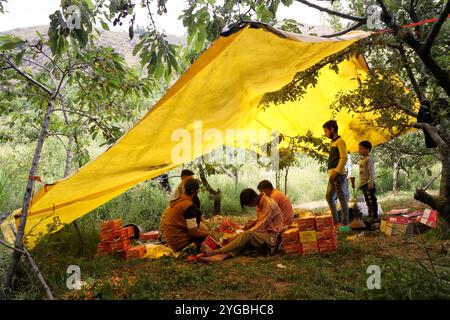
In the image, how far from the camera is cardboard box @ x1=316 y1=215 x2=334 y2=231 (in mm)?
3888

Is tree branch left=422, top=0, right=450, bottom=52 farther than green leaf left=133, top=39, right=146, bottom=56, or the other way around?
green leaf left=133, top=39, right=146, bottom=56

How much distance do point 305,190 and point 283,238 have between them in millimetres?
6890

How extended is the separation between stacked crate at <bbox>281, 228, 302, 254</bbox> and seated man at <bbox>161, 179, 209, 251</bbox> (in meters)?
0.97

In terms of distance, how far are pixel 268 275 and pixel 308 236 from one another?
2.72ft

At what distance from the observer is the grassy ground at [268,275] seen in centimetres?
248

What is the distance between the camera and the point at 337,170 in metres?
5.05

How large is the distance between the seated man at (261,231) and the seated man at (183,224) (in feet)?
1.12

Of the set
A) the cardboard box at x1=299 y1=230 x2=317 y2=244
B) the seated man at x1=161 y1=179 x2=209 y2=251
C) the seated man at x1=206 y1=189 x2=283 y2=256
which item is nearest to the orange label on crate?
the cardboard box at x1=299 y1=230 x2=317 y2=244

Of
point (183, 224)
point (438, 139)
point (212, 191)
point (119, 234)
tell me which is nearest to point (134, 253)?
point (119, 234)

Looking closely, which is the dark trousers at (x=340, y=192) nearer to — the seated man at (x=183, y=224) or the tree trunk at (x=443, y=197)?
the tree trunk at (x=443, y=197)

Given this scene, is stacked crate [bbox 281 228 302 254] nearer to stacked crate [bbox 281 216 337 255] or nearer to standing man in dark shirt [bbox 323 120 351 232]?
stacked crate [bbox 281 216 337 255]

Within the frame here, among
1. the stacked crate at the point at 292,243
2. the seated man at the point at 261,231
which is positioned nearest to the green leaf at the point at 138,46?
the seated man at the point at 261,231

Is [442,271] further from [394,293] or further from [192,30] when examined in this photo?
[192,30]

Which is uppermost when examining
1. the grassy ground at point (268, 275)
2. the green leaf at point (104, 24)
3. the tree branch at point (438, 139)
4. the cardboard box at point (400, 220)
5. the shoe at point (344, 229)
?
the green leaf at point (104, 24)
